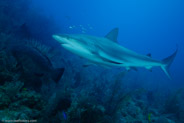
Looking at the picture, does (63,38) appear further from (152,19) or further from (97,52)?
(152,19)

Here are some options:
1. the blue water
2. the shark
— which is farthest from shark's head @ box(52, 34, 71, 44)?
the blue water

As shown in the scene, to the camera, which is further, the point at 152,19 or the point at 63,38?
the point at 152,19

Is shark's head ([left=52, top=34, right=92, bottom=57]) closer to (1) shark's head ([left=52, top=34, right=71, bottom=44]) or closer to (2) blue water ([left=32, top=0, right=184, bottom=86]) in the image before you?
(1) shark's head ([left=52, top=34, right=71, bottom=44])

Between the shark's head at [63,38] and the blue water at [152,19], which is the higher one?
the blue water at [152,19]

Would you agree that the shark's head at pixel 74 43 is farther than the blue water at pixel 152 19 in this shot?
No

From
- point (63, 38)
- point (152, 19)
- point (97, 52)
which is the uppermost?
point (152, 19)

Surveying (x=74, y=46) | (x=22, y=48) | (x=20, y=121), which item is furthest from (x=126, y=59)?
(x=22, y=48)

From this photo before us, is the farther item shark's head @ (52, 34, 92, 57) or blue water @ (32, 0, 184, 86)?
blue water @ (32, 0, 184, 86)

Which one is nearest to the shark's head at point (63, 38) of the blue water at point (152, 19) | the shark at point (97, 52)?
the shark at point (97, 52)

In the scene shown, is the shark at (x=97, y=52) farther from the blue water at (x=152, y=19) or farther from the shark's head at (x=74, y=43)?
the blue water at (x=152, y=19)

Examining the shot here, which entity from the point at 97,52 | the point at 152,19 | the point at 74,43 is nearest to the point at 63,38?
the point at 74,43

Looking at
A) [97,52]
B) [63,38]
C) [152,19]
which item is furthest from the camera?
[152,19]

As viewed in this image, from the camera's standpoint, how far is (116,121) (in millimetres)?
3691

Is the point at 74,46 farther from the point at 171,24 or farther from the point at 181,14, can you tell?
the point at 171,24
